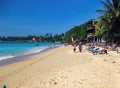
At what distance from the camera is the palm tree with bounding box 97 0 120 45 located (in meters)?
34.0

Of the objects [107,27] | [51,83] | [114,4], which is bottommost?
[51,83]

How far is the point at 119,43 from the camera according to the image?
39750mm

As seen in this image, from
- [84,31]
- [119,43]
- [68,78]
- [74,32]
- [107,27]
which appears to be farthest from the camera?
[74,32]

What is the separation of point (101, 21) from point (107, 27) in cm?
153

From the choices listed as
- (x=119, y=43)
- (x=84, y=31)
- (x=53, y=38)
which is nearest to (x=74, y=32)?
(x=84, y=31)

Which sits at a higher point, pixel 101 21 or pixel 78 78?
pixel 101 21

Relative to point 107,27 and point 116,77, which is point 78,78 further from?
point 107,27

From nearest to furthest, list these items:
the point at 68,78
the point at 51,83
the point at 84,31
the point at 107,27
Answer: the point at 51,83 < the point at 68,78 < the point at 107,27 < the point at 84,31

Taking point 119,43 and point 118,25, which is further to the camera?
point 119,43

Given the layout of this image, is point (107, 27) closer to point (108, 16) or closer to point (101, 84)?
point (108, 16)

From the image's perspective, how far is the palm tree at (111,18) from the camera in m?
34.0

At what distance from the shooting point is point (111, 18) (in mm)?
34844

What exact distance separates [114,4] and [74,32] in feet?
236

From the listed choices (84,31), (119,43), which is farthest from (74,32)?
(119,43)
